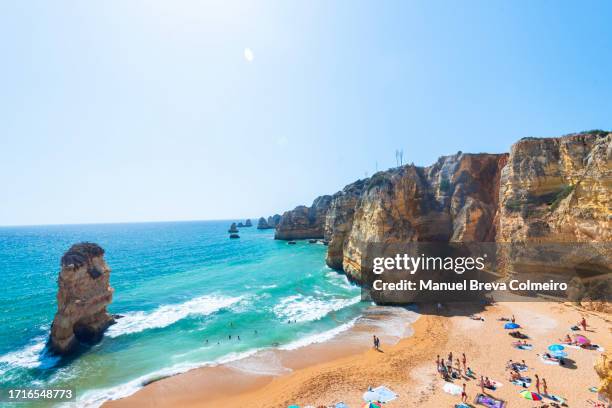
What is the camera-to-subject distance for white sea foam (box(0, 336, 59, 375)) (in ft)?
65.0

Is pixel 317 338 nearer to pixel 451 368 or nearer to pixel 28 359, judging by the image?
pixel 451 368

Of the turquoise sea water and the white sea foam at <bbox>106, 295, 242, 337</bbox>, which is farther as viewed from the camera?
the white sea foam at <bbox>106, 295, 242, 337</bbox>

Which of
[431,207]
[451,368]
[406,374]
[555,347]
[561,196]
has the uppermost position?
[561,196]

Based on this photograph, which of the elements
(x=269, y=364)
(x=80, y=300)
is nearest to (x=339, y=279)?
(x=269, y=364)

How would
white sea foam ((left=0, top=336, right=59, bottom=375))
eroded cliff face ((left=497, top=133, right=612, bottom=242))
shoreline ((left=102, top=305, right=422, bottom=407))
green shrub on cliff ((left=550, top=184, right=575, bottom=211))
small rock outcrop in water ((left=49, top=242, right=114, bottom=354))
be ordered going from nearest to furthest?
1. shoreline ((left=102, top=305, right=422, bottom=407))
2. white sea foam ((left=0, top=336, right=59, bottom=375))
3. eroded cliff face ((left=497, top=133, right=612, bottom=242))
4. small rock outcrop in water ((left=49, top=242, right=114, bottom=354))
5. green shrub on cliff ((left=550, top=184, right=575, bottom=211))

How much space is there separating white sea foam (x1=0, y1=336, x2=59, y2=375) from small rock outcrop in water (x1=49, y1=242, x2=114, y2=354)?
70 cm

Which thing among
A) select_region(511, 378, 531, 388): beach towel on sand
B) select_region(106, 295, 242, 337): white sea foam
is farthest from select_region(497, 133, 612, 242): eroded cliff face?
select_region(106, 295, 242, 337): white sea foam

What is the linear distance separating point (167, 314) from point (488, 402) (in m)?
29.1

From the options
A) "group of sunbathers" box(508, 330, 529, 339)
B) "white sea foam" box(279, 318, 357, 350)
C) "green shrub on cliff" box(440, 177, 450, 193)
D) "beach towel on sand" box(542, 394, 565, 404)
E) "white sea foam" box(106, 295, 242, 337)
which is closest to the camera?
"beach towel on sand" box(542, 394, 565, 404)

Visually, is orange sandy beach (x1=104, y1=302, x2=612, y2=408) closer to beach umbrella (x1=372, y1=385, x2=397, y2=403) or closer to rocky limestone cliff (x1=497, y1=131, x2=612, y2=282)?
beach umbrella (x1=372, y1=385, x2=397, y2=403)

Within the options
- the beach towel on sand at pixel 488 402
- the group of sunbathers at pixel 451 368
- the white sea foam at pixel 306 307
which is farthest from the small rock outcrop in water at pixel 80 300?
the beach towel on sand at pixel 488 402

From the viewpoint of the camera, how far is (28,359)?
20.6 metres

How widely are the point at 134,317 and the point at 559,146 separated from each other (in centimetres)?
4602

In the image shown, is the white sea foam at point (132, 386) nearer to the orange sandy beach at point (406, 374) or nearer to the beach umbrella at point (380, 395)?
the orange sandy beach at point (406, 374)
